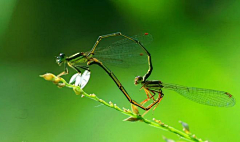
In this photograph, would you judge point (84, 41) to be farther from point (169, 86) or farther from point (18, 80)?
point (169, 86)

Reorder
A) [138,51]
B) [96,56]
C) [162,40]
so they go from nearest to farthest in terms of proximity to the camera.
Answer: [96,56]
[138,51]
[162,40]

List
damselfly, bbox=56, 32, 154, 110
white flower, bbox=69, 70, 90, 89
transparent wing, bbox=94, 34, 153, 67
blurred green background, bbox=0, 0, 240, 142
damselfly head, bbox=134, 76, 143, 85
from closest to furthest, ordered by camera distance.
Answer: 1. white flower, bbox=69, 70, 90, 89
2. damselfly head, bbox=134, 76, 143, 85
3. damselfly, bbox=56, 32, 154, 110
4. transparent wing, bbox=94, 34, 153, 67
5. blurred green background, bbox=0, 0, 240, 142

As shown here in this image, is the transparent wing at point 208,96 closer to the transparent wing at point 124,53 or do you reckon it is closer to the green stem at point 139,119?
the transparent wing at point 124,53

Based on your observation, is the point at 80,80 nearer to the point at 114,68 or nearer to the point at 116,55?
the point at 116,55

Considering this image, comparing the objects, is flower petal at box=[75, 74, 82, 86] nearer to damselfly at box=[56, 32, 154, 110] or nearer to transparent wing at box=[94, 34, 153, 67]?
damselfly at box=[56, 32, 154, 110]

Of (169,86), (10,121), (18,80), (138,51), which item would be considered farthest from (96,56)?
(18,80)

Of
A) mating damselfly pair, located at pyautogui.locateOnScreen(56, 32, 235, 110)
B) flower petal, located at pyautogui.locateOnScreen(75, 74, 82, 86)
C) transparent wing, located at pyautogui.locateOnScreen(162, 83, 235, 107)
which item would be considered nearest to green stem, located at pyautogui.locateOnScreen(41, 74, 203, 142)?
flower petal, located at pyautogui.locateOnScreen(75, 74, 82, 86)
